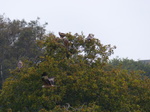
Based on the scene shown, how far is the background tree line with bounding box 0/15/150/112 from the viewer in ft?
45.8

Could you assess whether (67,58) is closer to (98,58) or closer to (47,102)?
(98,58)

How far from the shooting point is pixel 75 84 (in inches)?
549

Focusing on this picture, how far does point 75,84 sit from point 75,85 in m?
0.04

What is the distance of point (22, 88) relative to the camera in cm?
1495

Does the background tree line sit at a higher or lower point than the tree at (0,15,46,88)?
lower

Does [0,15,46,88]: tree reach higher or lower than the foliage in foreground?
higher

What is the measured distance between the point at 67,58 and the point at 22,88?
2.52 m

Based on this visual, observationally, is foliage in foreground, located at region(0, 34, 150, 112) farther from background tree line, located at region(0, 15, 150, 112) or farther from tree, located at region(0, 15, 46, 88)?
tree, located at region(0, 15, 46, 88)

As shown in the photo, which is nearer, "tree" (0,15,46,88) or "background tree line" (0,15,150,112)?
"background tree line" (0,15,150,112)

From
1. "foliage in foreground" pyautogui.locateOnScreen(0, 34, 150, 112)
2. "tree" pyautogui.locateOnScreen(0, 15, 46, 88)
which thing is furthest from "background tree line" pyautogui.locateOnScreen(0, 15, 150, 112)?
"tree" pyautogui.locateOnScreen(0, 15, 46, 88)

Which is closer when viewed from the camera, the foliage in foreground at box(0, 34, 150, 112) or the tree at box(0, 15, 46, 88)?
the foliage in foreground at box(0, 34, 150, 112)

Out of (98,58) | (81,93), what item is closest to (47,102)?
(81,93)

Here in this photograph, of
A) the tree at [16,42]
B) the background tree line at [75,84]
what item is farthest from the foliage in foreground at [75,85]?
the tree at [16,42]

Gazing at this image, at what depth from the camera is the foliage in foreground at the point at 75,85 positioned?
14.0 m
